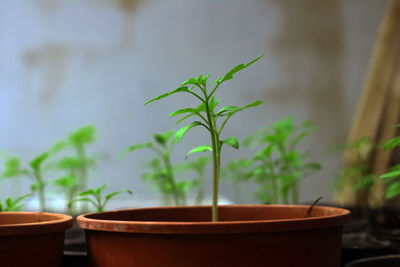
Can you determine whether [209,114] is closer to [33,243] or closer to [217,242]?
[217,242]

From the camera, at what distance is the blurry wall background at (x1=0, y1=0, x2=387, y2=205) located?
3.67 m

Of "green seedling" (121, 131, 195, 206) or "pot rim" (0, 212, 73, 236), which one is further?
"green seedling" (121, 131, 195, 206)

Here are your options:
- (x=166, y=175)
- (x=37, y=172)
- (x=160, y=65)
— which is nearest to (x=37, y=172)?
(x=37, y=172)

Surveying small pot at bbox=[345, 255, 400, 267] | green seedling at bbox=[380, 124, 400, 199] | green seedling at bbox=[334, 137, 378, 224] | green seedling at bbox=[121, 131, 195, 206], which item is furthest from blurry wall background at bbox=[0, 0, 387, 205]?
small pot at bbox=[345, 255, 400, 267]

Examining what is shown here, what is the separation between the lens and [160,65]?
3717mm

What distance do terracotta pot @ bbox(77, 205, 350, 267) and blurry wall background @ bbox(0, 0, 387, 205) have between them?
298 centimetres

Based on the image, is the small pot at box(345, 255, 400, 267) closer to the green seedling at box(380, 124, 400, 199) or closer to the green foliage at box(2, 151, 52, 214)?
the green seedling at box(380, 124, 400, 199)

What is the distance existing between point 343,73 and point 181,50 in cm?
124

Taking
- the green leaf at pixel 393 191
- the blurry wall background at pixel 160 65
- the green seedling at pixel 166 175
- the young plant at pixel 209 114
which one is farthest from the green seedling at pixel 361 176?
the blurry wall background at pixel 160 65

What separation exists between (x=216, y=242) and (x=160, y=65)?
3198 mm

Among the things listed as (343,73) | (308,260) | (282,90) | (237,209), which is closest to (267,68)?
(282,90)

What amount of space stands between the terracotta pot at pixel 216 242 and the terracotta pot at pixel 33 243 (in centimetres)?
5

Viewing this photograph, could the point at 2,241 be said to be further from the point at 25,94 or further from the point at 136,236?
the point at 25,94

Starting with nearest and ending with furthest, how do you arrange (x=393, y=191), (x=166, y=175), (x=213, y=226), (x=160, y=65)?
(x=213, y=226), (x=393, y=191), (x=166, y=175), (x=160, y=65)
